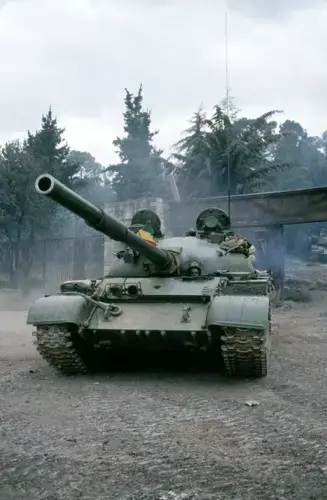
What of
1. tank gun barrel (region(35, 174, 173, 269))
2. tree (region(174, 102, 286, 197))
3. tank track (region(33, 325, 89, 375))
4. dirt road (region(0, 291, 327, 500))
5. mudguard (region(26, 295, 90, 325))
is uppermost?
tree (region(174, 102, 286, 197))

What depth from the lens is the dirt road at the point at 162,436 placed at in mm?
3787

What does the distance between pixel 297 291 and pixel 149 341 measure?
11.7 m

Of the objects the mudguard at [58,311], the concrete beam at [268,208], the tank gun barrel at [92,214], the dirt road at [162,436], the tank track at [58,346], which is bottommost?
the dirt road at [162,436]

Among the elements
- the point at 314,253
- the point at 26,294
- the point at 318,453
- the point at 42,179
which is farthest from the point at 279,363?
the point at 314,253

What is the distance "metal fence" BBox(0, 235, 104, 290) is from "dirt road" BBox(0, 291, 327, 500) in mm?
11011

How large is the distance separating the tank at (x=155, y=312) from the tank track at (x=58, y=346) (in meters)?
0.01

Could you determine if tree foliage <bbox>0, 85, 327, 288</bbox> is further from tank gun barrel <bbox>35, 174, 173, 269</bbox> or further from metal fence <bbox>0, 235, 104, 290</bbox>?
tank gun barrel <bbox>35, 174, 173, 269</bbox>

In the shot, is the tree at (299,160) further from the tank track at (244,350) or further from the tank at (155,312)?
the tank track at (244,350)

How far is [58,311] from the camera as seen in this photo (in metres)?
7.02

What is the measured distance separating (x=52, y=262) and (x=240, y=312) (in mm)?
14365

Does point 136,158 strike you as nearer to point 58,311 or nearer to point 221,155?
point 221,155

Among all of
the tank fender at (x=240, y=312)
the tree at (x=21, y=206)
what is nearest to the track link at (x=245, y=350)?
the tank fender at (x=240, y=312)

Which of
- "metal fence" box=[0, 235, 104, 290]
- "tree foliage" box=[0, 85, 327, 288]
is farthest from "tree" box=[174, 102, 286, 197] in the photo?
"metal fence" box=[0, 235, 104, 290]

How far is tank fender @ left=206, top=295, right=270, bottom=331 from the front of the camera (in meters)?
6.46
